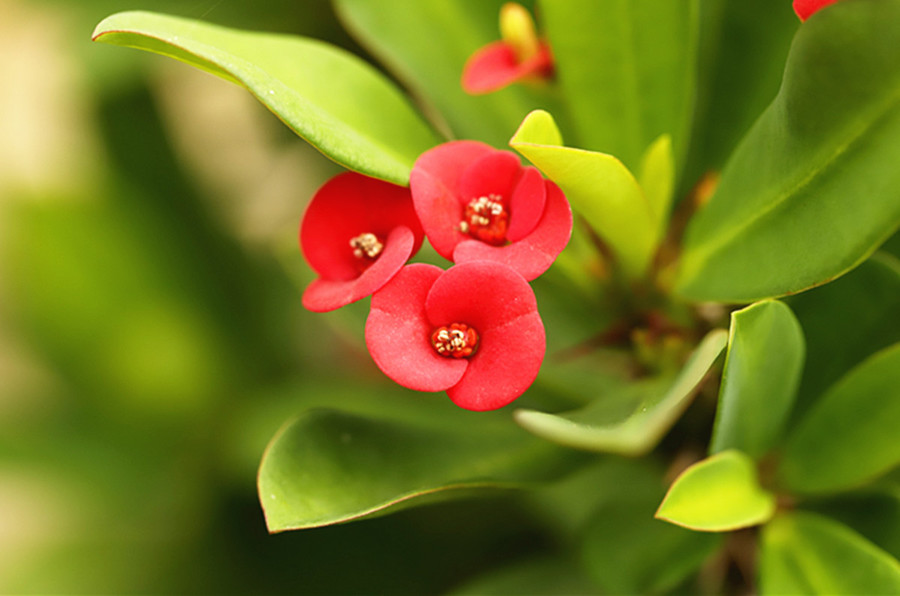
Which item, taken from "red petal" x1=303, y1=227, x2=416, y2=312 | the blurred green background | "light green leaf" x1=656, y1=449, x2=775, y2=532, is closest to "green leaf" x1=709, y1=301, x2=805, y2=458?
"light green leaf" x1=656, y1=449, x2=775, y2=532

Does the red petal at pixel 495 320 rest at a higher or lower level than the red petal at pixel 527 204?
lower

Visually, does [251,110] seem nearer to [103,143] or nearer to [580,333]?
[103,143]

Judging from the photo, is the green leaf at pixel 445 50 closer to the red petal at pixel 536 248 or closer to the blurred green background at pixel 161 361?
the red petal at pixel 536 248

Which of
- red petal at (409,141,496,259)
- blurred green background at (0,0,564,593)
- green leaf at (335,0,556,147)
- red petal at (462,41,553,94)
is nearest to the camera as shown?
red petal at (409,141,496,259)

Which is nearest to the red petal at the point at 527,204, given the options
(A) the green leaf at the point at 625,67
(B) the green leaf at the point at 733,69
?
(A) the green leaf at the point at 625,67

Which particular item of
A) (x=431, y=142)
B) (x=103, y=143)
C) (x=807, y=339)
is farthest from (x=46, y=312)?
(x=807, y=339)

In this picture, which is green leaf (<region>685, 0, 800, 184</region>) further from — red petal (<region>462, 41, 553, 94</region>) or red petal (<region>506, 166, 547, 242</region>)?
red petal (<region>506, 166, 547, 242</region>)
